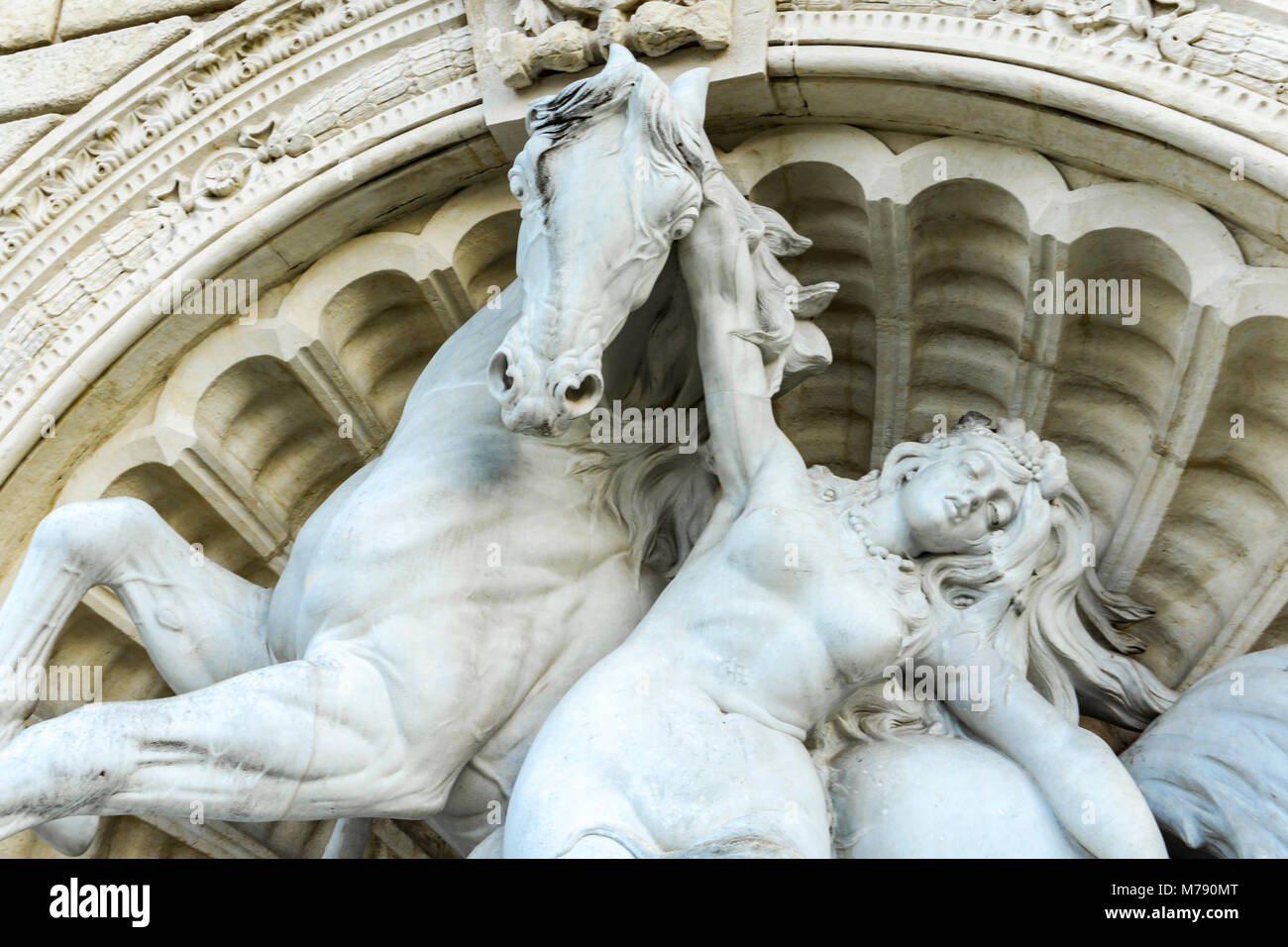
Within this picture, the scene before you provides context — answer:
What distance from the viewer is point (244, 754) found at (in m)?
3.07

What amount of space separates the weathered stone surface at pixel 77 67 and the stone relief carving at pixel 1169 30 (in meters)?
1.61

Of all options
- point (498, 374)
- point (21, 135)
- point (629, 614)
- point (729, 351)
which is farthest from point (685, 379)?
point (21, 135)

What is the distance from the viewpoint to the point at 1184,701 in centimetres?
354

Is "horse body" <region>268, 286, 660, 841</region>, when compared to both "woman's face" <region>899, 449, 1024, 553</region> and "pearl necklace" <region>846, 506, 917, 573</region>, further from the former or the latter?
"woman's face" <region>899, 449, 1024, 553</region>

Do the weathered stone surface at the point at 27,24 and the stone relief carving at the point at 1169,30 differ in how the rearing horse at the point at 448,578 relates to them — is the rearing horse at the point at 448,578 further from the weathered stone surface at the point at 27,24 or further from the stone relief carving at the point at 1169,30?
the weathered stone surface at the point at 27,24

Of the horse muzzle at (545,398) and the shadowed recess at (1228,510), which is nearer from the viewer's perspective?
the horse muzzle at (545,398)

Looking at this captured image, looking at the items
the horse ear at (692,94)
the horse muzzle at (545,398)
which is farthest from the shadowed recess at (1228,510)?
the horse muzzle at (545,398)

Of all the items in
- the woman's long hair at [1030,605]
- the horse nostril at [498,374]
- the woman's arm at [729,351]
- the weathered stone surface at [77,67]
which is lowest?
the woman's long hair at [1030,605]

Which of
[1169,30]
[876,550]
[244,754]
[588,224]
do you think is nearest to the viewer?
[244,754]

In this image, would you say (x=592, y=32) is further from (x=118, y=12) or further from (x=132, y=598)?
(x=132, y=598)

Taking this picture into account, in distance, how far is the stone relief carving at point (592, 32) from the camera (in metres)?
3.92

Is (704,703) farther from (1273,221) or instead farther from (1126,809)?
(1273,221)

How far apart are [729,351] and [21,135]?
5.78ft
